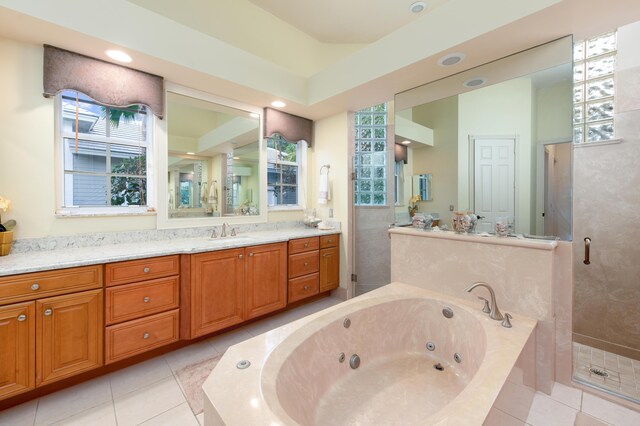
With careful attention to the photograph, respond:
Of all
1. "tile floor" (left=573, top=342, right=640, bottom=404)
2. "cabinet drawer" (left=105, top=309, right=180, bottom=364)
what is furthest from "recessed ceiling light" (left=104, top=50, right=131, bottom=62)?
"tile floor" (left=573, top=342, right=640, bottom=404)

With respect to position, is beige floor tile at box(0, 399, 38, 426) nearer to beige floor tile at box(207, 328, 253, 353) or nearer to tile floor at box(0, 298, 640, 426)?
tile floor at box(0, 298, 640, 426)

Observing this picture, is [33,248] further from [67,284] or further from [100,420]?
[100,420]

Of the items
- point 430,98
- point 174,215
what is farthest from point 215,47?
point 430,98

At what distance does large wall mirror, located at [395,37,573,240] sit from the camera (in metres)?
1.86

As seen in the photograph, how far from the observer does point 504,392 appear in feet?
3.87

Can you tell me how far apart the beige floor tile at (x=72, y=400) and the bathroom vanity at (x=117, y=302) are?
0.07m

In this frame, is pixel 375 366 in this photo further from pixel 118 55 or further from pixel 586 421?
pixel 118 55

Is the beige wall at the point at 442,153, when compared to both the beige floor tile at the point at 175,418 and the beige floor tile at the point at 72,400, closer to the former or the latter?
the beige floor tile at the point at 175,418

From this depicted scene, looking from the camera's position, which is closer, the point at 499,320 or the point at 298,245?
the point at 499,320

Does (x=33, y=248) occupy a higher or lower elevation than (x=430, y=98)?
lower

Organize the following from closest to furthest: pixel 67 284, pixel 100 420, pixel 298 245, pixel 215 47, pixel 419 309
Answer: pixel 100 420
pixel 67 284
pixel 419 309
pixel 215 47
pixel 298 245

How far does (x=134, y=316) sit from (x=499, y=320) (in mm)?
2475

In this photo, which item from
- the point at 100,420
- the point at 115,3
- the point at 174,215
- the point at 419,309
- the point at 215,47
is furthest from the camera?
the point at 174,215

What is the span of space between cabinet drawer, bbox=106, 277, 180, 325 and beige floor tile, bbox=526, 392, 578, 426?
8.02 feet
